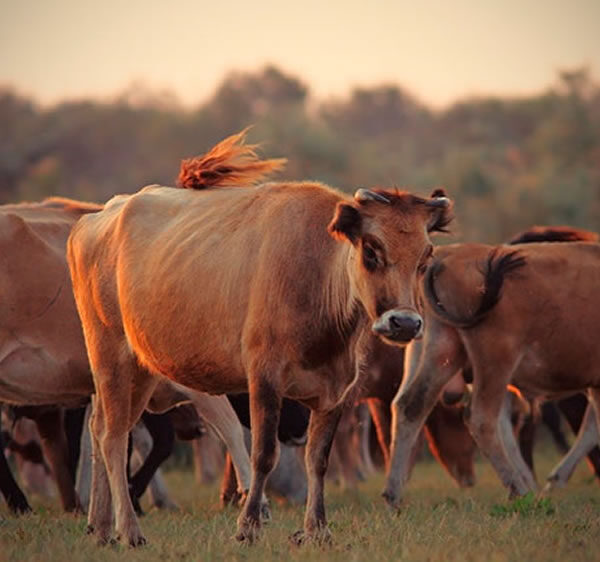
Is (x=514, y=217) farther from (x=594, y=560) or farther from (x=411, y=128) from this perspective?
(x=411, y=128)

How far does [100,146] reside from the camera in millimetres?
88188

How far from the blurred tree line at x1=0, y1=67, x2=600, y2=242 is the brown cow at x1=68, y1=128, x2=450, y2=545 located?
38.9m

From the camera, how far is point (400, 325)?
8453mm

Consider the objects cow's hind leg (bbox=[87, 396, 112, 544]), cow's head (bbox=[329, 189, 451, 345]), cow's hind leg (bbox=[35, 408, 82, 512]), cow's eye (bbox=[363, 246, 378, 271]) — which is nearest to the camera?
cow's head (bbox=[329, 189, 451, 345])

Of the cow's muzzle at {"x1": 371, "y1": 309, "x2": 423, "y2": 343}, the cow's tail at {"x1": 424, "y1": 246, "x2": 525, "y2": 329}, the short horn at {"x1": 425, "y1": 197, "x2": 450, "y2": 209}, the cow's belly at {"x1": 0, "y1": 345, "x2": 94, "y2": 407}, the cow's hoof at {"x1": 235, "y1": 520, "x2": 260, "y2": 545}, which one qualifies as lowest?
the cow's hoof at {"x1": 235, "y1": 520, "x2": 260, "y2": 545}

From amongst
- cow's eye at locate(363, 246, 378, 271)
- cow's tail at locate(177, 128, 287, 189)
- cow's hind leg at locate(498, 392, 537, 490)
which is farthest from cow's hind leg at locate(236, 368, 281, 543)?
cow's hind leg at locate(498, 392, 537, 490)

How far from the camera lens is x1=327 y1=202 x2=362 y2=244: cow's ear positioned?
8.74 m

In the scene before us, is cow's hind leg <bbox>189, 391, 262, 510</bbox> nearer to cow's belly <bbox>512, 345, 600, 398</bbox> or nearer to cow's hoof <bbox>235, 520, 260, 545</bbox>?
cow's belly <bbox>512, 345, 600, 398</bbox>

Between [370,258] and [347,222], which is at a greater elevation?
[347,222]

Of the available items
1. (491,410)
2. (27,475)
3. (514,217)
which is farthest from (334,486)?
(514,217)

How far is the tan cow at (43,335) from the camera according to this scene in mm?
11961

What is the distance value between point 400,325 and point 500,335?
4373 millimetres

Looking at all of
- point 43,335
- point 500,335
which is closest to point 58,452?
point 43,335

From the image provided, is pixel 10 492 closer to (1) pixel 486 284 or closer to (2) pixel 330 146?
(1) pixel 486 284
